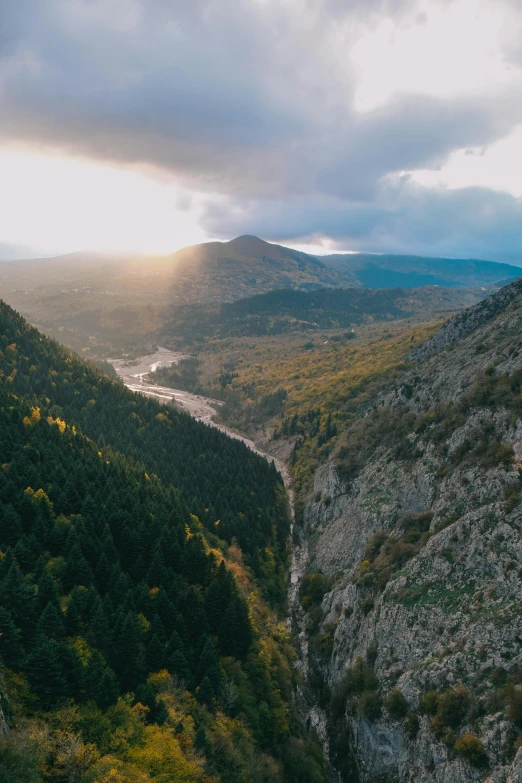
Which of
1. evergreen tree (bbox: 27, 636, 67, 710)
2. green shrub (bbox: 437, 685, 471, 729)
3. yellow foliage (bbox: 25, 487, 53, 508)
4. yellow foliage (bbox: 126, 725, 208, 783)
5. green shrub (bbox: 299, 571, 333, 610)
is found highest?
yellow foliage (bbox: 25, 487, 53, 508)

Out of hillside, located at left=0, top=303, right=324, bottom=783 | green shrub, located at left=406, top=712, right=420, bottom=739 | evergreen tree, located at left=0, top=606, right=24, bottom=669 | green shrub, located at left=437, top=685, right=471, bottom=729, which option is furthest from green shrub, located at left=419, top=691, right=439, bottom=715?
evergreen tree, located at left=0, top=606, right=24, bottom=669

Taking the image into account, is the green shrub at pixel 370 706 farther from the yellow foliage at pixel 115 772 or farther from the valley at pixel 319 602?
the yellow foliage at pixel 115 772

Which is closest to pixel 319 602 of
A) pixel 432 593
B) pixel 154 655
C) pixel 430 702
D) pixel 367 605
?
pixel 367 605

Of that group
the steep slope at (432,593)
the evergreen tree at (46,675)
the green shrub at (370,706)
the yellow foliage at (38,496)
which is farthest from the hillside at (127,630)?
the green shrub at (370,706)

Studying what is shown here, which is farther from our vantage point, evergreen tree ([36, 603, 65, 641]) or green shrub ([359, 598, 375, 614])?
green shrub ([359, 598, 375, 614])

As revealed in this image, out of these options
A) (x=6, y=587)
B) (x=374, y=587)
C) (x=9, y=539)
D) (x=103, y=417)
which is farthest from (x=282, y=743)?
(x=103, y=417)

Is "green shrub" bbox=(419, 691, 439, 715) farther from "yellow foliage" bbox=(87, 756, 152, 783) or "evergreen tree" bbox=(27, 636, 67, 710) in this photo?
"evergreen tree" bbox=(27, 636, 67, 710)
